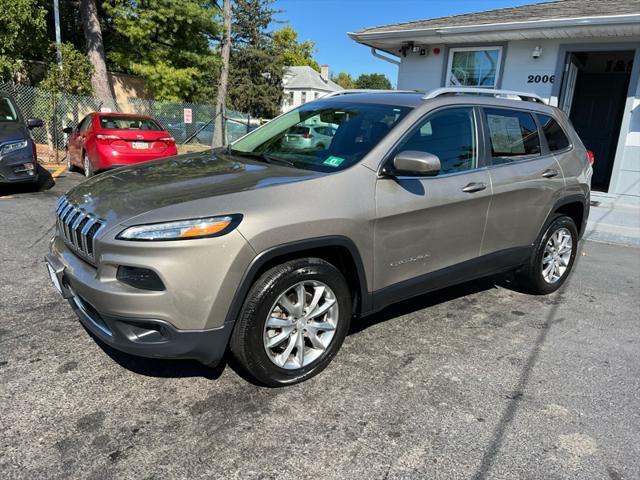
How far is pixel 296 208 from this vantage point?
2.80 metres

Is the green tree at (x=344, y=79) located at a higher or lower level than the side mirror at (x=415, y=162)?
higher

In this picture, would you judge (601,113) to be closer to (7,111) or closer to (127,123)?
(127,123)

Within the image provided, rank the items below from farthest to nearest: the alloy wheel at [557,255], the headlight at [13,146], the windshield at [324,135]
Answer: the headlight at [13,146]
the alloy wheel at [557,255]
the windshield at [324,135]

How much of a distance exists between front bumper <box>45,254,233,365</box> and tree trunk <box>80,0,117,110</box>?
15314 millimetres

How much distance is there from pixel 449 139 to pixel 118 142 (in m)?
7.80

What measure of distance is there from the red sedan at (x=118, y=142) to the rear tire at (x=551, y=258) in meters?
7.37

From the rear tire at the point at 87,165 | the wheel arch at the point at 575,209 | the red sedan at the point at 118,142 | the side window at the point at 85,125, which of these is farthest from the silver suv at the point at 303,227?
the side window at the point at 85,125

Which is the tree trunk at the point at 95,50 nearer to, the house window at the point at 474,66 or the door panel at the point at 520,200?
the house window at the point at 474,66

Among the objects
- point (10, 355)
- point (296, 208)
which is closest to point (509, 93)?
point (296, 208)

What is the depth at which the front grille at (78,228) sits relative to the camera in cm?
273

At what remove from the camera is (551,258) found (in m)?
4.80

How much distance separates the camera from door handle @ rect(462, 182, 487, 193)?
3650 millimetres

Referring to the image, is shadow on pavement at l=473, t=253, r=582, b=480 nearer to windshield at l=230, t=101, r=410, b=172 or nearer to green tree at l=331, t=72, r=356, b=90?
windshield at l=230, t=101, r=410, b=172

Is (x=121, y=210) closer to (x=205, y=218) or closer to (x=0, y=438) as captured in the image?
(x=205, y=218)
